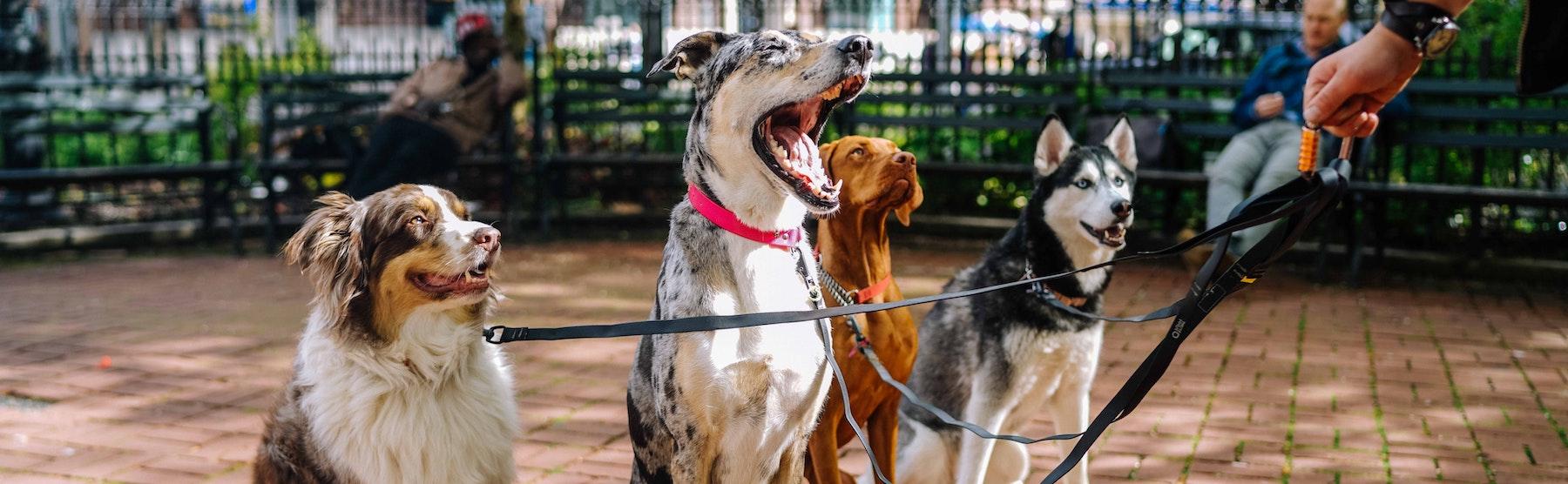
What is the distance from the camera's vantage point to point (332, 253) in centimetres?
324

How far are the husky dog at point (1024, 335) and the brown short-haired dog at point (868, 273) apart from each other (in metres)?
0.28

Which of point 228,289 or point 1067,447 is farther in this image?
point 228,289

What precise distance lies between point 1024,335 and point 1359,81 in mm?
1552

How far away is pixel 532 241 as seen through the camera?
10.7 m

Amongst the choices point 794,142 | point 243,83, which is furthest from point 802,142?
point 243,83

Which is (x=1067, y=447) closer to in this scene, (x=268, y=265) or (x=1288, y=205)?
(x=1288, y=205)

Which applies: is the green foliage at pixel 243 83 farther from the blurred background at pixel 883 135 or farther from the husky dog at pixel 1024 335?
the husky dog at pixel 1024 335

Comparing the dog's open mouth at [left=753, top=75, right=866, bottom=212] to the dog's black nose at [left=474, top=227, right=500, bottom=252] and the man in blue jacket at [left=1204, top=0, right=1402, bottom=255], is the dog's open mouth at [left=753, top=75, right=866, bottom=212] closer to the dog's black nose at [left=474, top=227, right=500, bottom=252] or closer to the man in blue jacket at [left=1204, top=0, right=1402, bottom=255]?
the dog's black nose at [left=474, top=227, right=500, bottom=252]

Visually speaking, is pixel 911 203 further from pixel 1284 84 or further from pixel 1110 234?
pixel 1284 84

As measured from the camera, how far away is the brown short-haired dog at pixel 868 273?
3.45 metres

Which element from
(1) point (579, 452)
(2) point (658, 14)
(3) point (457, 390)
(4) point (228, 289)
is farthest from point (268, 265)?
(3) point (457, 390)

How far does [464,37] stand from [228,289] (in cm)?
272

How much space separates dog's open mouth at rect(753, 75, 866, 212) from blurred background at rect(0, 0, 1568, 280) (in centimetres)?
644

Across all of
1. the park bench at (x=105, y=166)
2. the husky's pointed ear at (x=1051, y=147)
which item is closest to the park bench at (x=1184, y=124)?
the husky's pointed ear at (x=1051, y=147)
